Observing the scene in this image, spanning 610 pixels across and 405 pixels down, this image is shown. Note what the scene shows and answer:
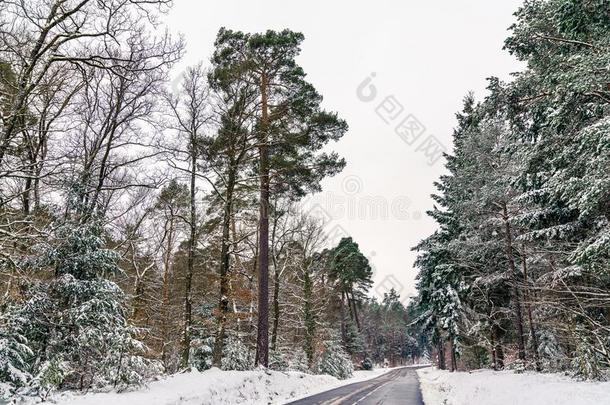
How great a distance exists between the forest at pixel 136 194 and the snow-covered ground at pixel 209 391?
0.63 m

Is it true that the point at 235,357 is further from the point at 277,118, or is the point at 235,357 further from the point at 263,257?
the point at 277,118

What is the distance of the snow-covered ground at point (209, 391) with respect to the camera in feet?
28.9

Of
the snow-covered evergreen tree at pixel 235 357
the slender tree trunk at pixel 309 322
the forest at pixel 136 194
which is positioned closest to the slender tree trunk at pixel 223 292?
the forest at pixel 136 194

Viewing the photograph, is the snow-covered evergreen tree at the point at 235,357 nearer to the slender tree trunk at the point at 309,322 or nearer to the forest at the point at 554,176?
the slender tree trunk at the point at 309,322

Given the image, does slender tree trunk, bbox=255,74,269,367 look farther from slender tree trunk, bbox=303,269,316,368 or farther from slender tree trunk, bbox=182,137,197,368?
slender tree trunk, bbox=303,269,316,368

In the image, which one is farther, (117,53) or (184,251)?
(184,251)

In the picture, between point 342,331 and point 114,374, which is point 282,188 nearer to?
point 114,374

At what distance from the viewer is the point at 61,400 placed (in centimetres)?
822

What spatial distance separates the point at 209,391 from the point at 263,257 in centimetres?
682

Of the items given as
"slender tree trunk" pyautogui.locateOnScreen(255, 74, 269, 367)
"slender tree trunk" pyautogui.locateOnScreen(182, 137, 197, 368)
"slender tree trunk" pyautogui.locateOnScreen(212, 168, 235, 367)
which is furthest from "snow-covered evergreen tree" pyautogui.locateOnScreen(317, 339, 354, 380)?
"slender tree trunk" pyautogui.locateOnScreen(212, 168, 235, 367)

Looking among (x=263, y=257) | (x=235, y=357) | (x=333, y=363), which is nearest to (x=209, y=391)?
(x=263, y=257)

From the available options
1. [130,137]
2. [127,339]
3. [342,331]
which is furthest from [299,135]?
[342,331]

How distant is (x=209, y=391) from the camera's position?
11.1 meters

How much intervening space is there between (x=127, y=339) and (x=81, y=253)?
10.00 feet
